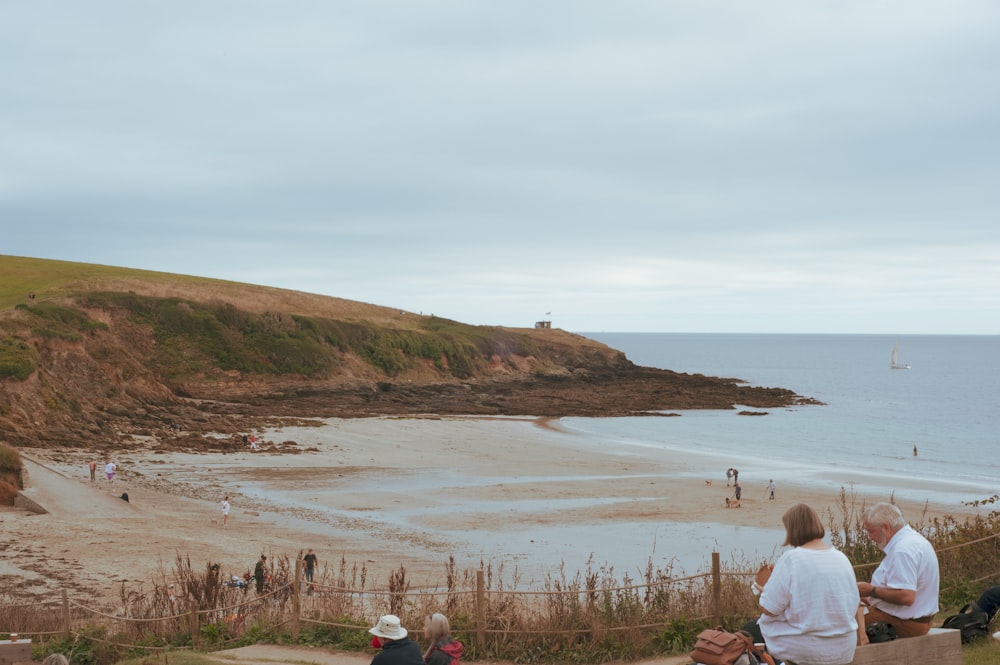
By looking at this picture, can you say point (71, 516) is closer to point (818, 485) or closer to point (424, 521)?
point (424, 521)

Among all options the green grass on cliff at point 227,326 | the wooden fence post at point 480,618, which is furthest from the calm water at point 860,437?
the wooden fence post at point 480,618

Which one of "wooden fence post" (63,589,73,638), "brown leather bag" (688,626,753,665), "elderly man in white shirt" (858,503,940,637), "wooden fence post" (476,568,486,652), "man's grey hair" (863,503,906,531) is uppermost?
"man's grey hair" (863,503,906,531)

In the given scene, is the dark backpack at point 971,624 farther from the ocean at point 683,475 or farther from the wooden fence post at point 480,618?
the ocean at point 683,475

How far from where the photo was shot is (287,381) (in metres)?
64.9

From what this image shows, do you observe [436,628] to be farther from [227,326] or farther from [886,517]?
[227,326]

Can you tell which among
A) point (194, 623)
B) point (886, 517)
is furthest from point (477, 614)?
point (886, 517)

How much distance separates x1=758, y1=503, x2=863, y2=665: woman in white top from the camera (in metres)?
5.30

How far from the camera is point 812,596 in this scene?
17.5ft

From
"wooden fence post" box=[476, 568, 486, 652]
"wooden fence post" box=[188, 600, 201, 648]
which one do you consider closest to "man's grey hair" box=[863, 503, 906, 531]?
"wooden fence post" box=[476, 568, 486, 652]

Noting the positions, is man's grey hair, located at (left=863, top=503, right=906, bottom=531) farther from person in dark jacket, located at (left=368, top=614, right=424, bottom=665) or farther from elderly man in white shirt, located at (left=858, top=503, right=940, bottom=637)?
person in dark jacket, located at (left=368, top=614, right=424, bottom=665)

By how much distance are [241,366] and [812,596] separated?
6283 cm

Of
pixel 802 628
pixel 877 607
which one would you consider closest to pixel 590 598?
pixel 877 607

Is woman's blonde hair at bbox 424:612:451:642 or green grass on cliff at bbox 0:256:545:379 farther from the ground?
green grass on cliff at bbox 0:256:545:379

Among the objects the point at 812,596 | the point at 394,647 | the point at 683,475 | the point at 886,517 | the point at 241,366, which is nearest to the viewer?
the point at 812,596
